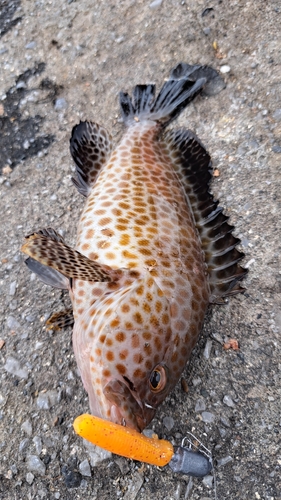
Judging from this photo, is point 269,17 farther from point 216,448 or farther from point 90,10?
point 216,448

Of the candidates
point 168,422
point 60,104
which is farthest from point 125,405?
point 60,104

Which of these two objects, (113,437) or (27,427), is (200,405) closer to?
(113,437)

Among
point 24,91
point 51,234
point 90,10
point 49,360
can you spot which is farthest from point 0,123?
point 49,360

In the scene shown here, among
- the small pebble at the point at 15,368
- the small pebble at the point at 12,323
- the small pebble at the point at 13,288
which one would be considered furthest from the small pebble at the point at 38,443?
the small pebble at the point at 13,288

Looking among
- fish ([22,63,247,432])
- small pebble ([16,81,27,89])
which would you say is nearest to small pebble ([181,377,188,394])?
fish ([22,63,247,432])

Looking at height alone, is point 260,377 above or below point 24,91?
below
